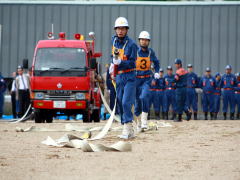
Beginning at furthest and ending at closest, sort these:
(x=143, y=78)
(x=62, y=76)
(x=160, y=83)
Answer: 1. (x=160, y=83)
2. (x=62, y=76)
3. (x=143, y=78)

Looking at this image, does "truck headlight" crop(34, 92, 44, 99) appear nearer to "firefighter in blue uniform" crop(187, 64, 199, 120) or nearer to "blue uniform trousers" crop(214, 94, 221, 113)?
"firefighter in blue uniform" crop(187, 64, 199, 120)

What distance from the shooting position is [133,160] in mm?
9438

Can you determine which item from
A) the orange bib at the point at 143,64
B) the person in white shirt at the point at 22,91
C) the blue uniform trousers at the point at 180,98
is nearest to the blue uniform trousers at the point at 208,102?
the blue uniform trousers at the point at 180,98

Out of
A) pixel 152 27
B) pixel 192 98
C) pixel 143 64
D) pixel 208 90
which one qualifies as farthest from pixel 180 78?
pixel 152 27

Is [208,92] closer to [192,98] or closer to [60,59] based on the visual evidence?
[192,98]

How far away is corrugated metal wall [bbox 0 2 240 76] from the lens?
30828 mm

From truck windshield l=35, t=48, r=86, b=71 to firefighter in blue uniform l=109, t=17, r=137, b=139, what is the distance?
6706 millimetres

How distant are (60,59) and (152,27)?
38.2 ft

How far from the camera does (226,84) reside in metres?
28.6

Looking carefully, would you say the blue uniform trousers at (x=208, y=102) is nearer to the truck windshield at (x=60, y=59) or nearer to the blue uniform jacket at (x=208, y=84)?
the blue uniform jacket at (x=208, y=84)

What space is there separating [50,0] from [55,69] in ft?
40.2

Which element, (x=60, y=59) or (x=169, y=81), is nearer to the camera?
(x=60, y=59)

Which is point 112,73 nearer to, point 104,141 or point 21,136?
point 104,141

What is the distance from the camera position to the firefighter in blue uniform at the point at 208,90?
28.8 meters
